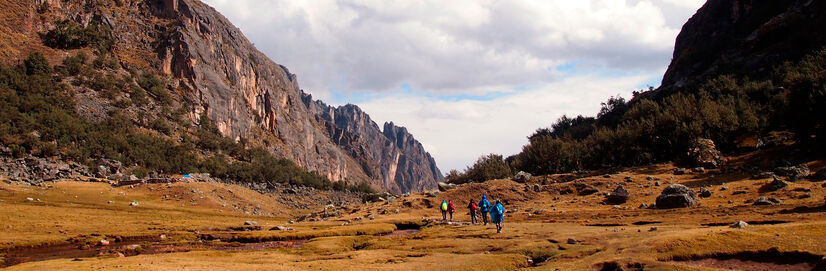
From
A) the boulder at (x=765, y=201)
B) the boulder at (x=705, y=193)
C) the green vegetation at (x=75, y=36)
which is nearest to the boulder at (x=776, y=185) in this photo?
the boulder at (x=705, y=193)

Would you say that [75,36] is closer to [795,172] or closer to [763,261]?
[763,261]

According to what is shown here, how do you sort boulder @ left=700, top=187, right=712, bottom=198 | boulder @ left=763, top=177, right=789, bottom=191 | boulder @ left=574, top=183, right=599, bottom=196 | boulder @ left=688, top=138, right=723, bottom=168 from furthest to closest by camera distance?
boulder @ left=688, top=138, right=723, bottom=168 < boulder @ left=574, top=183, right=599, bottom=196 < boulder @ left=700, top=187, right=712, bottom=198 < boulder @ left=763, top=177, right=789, bottom=191

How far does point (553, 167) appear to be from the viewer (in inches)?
3676

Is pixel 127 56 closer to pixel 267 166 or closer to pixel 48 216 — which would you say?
pixel 267 166

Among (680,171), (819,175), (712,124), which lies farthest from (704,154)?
(819,175)

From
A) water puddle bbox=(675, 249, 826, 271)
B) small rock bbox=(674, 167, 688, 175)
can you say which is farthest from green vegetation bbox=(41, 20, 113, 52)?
water puddle bbox=(675, 249, 826, 271)

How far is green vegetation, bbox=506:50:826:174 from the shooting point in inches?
2411

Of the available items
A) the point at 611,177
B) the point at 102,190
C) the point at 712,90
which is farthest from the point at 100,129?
the point at 712,90

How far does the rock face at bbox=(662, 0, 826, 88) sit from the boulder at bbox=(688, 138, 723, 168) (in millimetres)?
58125

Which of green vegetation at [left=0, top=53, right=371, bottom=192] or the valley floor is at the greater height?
green vegetation at [left=0, top=53, right=371, bottom=192]

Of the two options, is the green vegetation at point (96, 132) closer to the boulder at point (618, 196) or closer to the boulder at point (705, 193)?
the boulder at point (618, 196)

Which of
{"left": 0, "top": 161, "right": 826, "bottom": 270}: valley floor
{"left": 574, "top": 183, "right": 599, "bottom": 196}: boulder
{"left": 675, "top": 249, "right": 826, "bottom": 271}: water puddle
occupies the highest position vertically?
{"left": 574, "top": 183, "right": 599, "bottom": 196}: boulder

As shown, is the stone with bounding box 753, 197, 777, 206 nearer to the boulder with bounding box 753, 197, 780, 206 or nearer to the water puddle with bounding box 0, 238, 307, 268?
the boulder with bounding box 753, 197, 780, 206

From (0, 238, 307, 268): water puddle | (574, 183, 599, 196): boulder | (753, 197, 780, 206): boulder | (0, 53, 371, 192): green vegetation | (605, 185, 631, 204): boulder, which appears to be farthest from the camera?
(0, 53, 371, 192): green vegetation
